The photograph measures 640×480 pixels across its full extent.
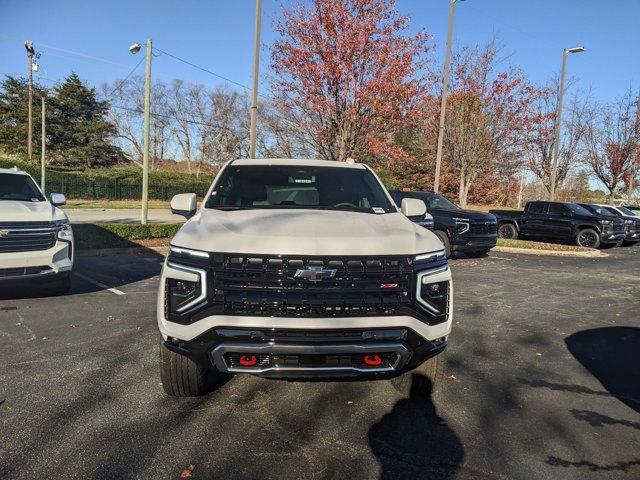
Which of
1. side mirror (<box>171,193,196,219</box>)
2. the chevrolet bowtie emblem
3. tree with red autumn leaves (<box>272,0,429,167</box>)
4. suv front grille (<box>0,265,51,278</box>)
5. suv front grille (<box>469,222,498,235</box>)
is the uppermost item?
tree with red autumn leaves (<box>272,0,429,167</box>)

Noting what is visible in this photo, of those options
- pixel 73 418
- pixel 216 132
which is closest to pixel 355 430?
pixel 73 418

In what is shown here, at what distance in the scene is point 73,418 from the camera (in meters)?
3.40

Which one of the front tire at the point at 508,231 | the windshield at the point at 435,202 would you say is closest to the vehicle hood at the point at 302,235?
the windshield at the point at 435,202

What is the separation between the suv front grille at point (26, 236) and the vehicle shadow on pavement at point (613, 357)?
643 cm

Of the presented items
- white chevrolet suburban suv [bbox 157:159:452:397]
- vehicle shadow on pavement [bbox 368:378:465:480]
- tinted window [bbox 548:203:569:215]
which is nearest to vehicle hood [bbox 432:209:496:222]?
tinted window [bbox 548:203:569:215]

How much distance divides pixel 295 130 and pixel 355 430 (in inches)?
531

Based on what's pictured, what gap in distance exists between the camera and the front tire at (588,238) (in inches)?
706

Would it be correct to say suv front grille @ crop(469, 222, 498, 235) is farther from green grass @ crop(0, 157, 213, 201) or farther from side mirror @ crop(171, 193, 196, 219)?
green grass @ crop(0, 157, 213, 201)

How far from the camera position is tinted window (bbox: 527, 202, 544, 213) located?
62.5 feet

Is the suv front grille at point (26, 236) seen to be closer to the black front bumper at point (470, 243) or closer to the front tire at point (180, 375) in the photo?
the front tire at point (180, 375)

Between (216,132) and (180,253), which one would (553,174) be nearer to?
(180,253)

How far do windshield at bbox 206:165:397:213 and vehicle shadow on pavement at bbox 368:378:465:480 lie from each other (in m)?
1.66

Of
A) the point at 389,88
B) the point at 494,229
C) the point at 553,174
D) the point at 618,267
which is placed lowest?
the point at 618,267

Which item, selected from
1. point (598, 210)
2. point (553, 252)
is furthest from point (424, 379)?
point (598, 210)
